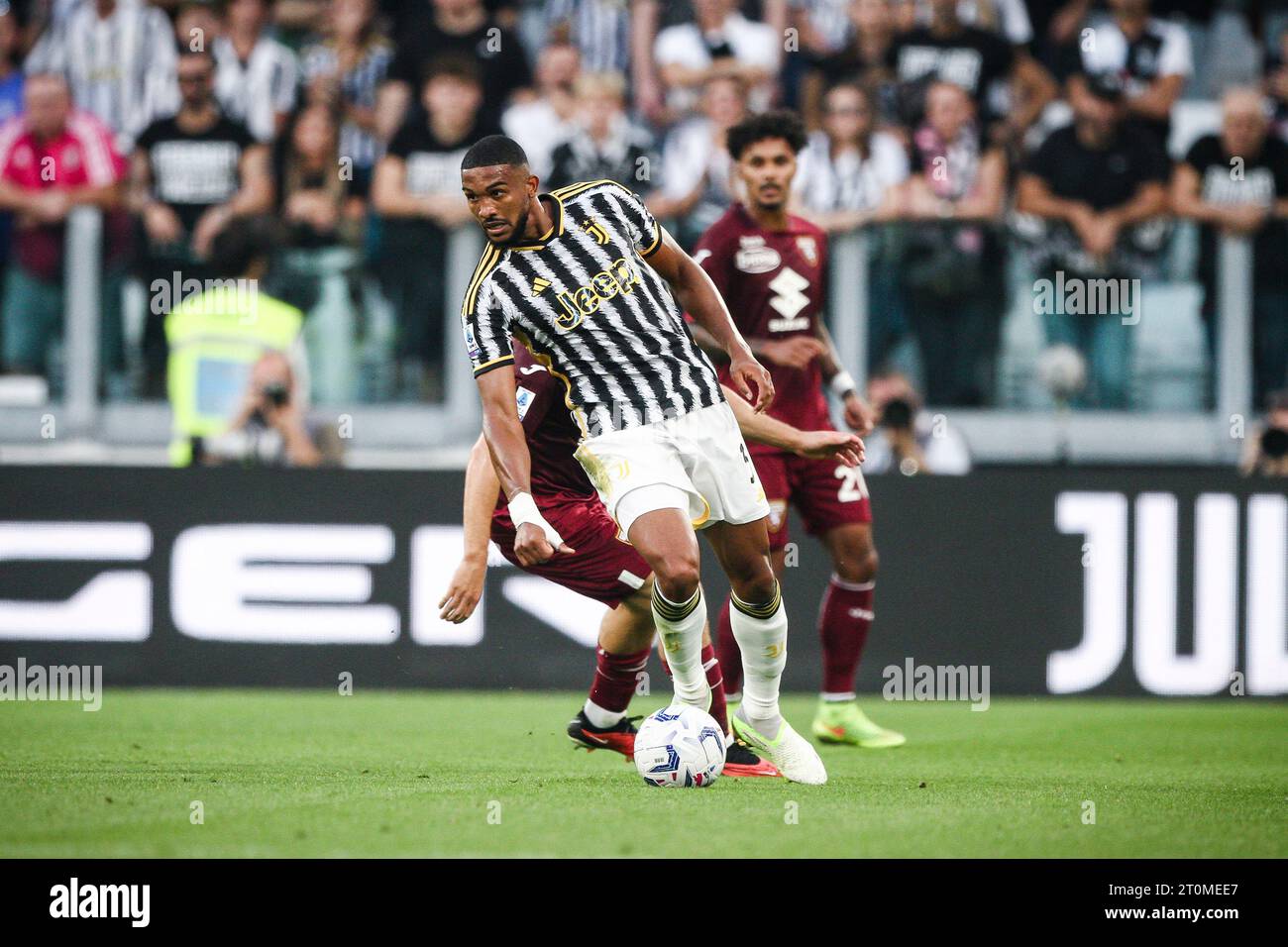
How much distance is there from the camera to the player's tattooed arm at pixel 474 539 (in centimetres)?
546

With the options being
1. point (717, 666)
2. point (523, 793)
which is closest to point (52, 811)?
point (523, 793)

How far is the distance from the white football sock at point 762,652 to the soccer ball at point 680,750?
0.86ft

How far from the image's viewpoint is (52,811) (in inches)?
205

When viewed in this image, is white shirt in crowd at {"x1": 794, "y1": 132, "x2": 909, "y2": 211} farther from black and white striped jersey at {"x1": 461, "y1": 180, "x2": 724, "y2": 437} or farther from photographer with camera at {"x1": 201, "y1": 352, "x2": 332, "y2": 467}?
black and white striped jersey at {"x1": 461, "y1": 180, "x2": 724, "y2": 437}

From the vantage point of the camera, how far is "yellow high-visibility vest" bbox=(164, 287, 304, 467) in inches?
394

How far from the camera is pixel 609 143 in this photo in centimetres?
1051

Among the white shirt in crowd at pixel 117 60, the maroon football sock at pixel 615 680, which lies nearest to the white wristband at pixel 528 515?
the maroon football sock at pixel 615 680

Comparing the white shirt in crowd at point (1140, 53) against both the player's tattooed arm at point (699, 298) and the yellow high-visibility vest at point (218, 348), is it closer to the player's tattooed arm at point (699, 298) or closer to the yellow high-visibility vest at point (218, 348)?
the yellow high-visibility vest at point (218, 348)

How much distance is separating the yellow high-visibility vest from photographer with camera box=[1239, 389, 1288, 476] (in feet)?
17.6

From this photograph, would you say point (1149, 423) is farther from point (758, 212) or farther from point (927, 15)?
point (758, 212)

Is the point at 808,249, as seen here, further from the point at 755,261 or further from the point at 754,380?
the point at 754,380

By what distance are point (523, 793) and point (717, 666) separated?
3.34ft

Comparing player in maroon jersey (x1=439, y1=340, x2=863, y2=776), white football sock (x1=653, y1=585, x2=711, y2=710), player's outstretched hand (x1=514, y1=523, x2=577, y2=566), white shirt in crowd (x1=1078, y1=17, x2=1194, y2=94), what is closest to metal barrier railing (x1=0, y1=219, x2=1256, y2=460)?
white shirt in crowd (x1=1078, y1=17, x2=1194, y2=94)

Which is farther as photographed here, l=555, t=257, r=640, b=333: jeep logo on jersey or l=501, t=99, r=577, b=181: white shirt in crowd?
l=501, t=99, r=577, b=181: white shirt in crowd
